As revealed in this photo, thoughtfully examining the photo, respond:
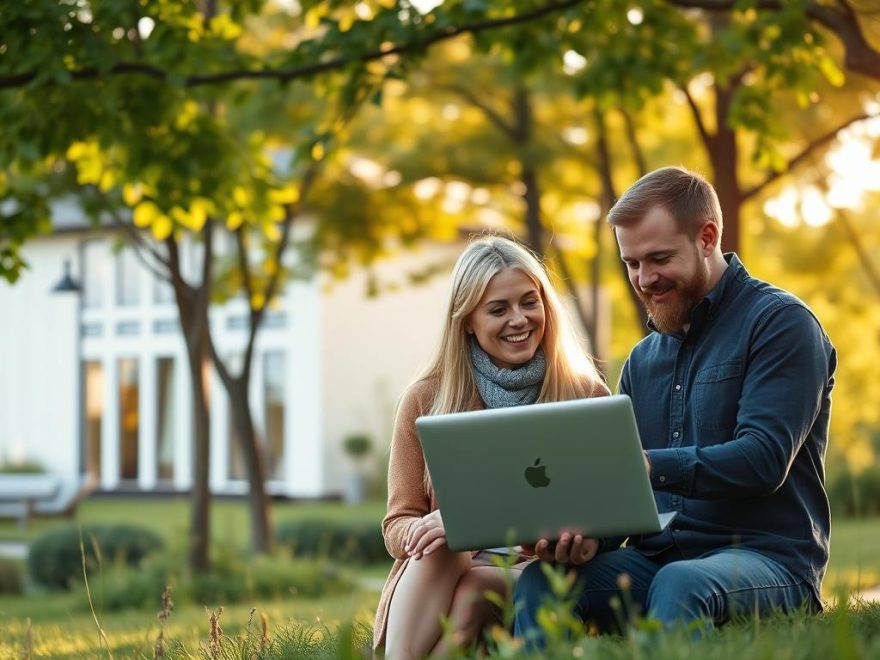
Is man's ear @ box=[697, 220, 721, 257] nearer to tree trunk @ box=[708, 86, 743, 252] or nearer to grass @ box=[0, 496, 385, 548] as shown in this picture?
tree trunk @ box=[708, 86, 743, 252]

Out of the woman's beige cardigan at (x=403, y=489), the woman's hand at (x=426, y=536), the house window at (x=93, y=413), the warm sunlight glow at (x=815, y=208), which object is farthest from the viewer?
the house window at (x=93, y=413)

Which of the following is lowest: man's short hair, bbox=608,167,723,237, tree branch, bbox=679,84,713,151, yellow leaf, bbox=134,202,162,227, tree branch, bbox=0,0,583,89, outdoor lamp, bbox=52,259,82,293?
man's short hair, bbox=608,167,723,237

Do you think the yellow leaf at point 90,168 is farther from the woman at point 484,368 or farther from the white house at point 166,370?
the white house at point 166,370

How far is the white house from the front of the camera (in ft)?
91.1

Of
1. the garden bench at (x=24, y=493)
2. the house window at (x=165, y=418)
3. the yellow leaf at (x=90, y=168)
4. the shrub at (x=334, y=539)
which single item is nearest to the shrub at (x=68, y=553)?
the shrub at (x=334, y=539)

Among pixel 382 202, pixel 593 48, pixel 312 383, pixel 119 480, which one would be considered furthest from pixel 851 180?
pixel 119 480

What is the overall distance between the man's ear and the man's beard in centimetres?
7

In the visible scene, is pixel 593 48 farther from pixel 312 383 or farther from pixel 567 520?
pixel 312 383

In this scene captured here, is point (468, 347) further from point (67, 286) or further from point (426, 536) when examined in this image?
point (67, 286)

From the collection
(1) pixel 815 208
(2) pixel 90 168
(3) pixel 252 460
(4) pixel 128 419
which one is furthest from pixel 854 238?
(4) pixel 128 419

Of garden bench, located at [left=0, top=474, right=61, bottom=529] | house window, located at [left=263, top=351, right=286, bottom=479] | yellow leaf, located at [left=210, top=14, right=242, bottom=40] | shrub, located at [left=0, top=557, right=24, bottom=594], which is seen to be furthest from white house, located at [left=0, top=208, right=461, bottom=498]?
yellow leaf, located at [left=210, top=14, right=242, bottom=40]

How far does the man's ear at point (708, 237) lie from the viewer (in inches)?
169

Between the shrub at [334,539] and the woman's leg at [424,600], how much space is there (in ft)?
37.9

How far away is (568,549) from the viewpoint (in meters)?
3.98
